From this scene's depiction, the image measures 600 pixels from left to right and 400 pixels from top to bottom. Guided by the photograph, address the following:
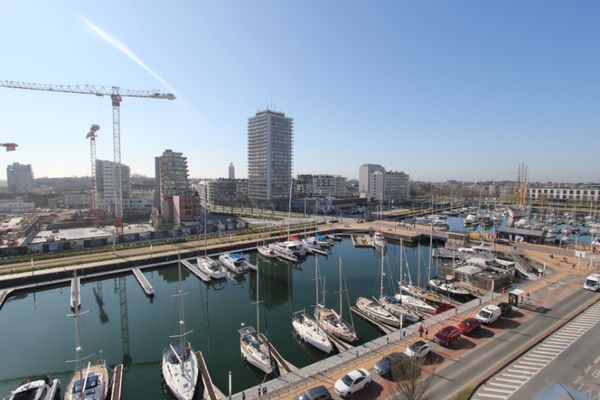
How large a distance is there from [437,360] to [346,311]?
36.3 ft

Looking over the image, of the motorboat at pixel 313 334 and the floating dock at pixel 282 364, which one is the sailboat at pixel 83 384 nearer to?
the floating dock at pixel 282 364

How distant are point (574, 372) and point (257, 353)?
16047 millimetres

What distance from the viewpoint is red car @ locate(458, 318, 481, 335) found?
59.6ft

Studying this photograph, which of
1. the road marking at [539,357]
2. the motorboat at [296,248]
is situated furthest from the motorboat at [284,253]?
the road marking at [539,357]

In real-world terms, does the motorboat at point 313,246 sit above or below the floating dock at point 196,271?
above

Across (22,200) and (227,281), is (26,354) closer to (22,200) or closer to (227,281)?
(227,281)

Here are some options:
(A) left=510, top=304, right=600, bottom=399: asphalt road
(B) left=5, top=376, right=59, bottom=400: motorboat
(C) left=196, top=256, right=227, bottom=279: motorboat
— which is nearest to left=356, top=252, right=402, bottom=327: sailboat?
(A) left=510, top=304, right=600, bottom=399: asphalt road

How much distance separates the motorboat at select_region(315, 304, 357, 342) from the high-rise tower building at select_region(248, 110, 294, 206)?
97345 millimetres

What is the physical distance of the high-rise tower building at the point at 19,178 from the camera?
15100 cm

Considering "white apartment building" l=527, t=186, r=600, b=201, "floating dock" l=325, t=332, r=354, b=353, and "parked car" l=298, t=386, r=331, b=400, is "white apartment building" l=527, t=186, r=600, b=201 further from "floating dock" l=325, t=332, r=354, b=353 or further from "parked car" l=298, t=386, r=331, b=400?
"parked car" l=298, t=386, r=331, b=400

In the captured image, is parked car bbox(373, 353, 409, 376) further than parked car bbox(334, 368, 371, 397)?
Yes

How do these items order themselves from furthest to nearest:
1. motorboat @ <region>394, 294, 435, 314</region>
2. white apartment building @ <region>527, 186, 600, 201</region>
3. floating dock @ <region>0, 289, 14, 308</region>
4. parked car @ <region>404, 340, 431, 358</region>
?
white apartment building @ <region>527, 186, 600, 201</region> < floating dock @ <region>0, 289, 14, 308</region> < motorboat @ <region>394, 294, 435, 314</region> < parked car @ <region>404, 340, 431, 358</region>

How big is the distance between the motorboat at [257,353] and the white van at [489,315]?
1374 centimetres

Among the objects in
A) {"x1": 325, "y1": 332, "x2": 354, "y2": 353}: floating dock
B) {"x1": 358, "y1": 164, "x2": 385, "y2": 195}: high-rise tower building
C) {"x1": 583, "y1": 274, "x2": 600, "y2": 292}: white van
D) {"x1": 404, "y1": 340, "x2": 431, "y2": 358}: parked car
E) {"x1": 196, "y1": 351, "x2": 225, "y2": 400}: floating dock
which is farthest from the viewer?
{"x1": 358, "y1": 164, "x2": 385, "y2": 195}: high-rise tower building
